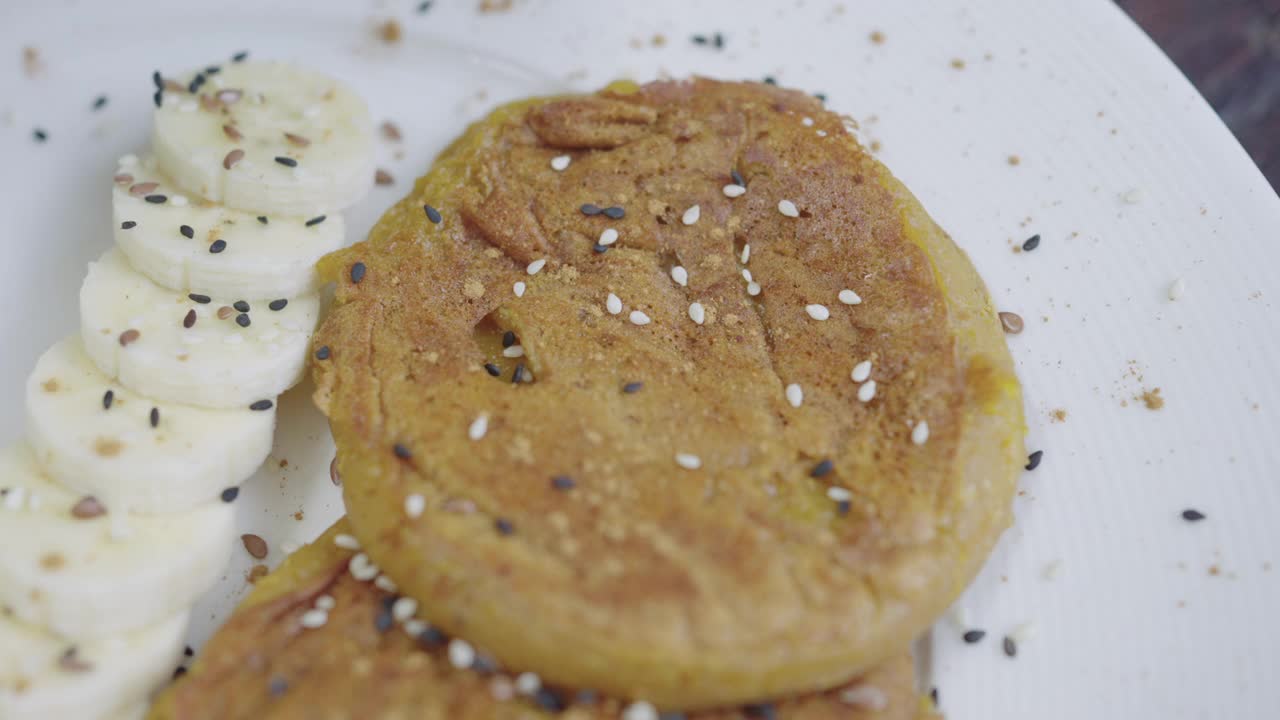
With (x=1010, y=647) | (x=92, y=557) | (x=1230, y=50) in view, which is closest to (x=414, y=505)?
(x=92, y=557)

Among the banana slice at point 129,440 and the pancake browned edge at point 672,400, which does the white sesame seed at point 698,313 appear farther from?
the banana slice at point 129,440

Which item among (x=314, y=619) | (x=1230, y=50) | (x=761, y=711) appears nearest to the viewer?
(x=761, y=711)

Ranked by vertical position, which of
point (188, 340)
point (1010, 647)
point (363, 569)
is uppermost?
point (1010, 647)

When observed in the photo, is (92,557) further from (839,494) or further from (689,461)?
(839,494)

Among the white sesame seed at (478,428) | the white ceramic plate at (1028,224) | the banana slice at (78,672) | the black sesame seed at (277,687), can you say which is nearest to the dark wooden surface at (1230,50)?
the white ceramic plate at (1028,224)

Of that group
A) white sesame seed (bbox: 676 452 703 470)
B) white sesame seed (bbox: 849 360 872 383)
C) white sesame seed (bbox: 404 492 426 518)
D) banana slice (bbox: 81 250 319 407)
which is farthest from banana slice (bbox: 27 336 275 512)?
white sesame seed (bbox: 849 360 872 383)

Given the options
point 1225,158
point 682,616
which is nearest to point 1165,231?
point 1225,158
